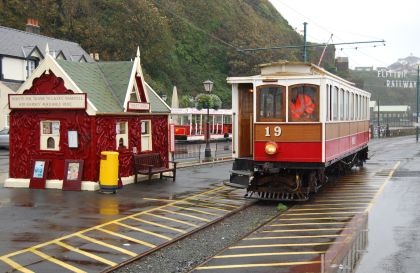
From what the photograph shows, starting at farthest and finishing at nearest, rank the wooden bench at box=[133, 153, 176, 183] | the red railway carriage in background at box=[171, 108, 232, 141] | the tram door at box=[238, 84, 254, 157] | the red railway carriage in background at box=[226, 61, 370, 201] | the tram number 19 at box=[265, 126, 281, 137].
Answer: the red railway carriage in background at box=[171, 108, 232, 141] → the wooden bench at box=[133, 153, 176, 183] → the tram door at box=[238, 84, 254, 157] → the tram number 19 at box=[265, 126, 281, 137] → the red railway carriage in background at box=[226, 61, 370, 201]

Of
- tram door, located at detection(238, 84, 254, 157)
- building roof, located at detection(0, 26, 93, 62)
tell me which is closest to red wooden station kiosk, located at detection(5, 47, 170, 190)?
tram door, located at detection(238, 84, 254, 157)

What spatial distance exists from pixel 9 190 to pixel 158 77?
50.3 m

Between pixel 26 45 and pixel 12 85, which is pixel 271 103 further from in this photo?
pixel 26 45

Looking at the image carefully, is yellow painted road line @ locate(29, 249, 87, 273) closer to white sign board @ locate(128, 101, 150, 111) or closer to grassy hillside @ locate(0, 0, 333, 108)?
white sign board @ locate(128, 101, 150, 111)

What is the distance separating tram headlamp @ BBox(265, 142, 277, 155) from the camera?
1414cm

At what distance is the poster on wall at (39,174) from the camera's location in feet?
52.7

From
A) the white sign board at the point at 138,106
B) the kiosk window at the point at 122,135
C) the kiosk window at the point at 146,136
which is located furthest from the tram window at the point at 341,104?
the kiosk window at the point at 122,135

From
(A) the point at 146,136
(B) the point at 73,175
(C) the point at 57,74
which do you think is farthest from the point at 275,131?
(C) the point at 57,74

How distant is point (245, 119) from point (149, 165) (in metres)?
3.72

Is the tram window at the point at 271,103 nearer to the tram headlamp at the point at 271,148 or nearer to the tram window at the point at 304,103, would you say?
the tram window at the point at 304,103

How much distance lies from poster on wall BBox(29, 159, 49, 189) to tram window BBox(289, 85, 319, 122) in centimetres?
749

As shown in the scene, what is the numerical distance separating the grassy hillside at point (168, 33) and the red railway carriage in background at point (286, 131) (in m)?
33.0

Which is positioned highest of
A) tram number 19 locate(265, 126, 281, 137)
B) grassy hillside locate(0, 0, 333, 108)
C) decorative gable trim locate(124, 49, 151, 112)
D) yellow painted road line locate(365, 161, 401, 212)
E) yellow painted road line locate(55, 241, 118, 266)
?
grassy hillside locate(0, 0, 333, 108)

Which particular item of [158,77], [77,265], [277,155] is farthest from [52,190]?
[158,77]
